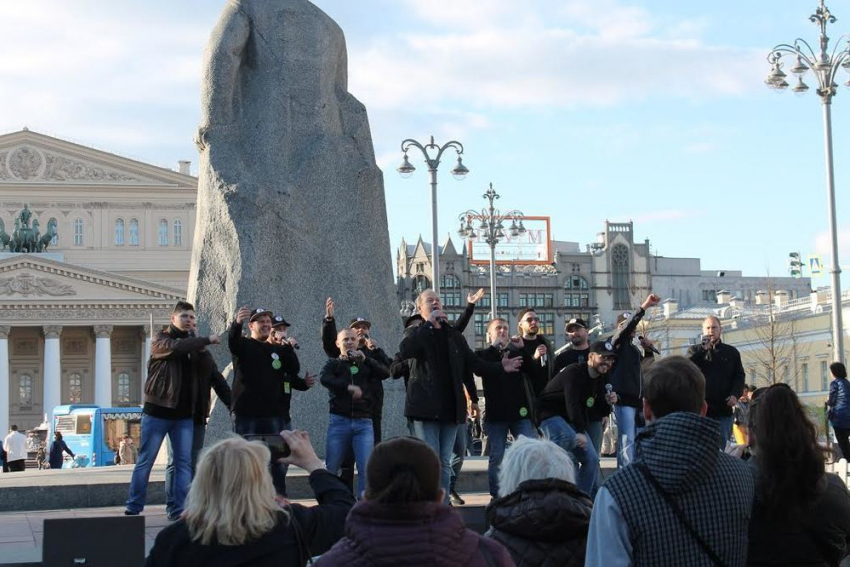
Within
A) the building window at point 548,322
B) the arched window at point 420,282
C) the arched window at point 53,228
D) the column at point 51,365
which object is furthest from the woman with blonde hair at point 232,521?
the building window at point 548,322

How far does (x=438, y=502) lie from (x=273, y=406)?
5686 mm

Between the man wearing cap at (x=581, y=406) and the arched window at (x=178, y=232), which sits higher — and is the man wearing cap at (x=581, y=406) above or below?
below

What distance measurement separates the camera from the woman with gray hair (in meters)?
4.16

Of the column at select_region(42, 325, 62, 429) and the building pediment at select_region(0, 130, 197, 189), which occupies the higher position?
the building pediment at select_region(0, 130, 197, 189)

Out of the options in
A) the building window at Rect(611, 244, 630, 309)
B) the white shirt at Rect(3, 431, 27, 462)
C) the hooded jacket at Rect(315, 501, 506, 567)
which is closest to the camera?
the hooded jacket at Rect(315, 501, 506, 567)

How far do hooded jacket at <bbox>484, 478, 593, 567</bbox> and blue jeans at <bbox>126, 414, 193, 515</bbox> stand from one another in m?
4.69

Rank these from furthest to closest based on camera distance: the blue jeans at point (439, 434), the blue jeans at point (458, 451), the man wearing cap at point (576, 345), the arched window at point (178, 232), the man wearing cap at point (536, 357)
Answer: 1. the arched window at point (178, 232)
2. the blue jeans at point (458, 451)
3. the man wearing cap at point (536, 357)
4. the man wearing cap at point (576, 345)
5. the blue jeans at point (439, 434)

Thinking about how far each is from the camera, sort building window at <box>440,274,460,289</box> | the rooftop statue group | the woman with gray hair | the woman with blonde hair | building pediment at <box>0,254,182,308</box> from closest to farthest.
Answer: the woman with blonde hair
the woman with gray hair
building pediment at <box>0,254,182,308</box>
the rooftop statue group
building window at <box>440,274,460,289</box>

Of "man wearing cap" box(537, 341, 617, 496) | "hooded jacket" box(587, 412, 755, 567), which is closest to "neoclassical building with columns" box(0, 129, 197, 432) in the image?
"man wearing cap" box(537, 341, 617, 496)

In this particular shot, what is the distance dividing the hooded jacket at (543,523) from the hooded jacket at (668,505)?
55cm

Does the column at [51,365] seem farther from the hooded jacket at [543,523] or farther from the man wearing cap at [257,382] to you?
the hooded jacket at [543,523]

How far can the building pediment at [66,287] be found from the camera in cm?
7125

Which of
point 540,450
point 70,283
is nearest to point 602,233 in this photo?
point 70,283

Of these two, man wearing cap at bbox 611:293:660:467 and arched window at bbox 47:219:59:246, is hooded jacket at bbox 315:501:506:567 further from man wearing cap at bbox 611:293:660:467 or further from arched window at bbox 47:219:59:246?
arched window at bbox 47:219:59:246
